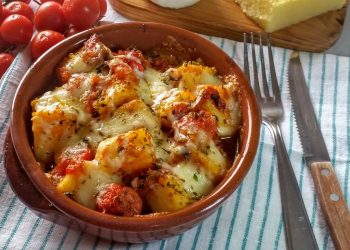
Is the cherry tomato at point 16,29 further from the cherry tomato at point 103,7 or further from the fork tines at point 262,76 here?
the fork tines at point 262,76

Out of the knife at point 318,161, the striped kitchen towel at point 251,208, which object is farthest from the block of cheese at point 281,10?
the striped kitchen towel at point 251,208

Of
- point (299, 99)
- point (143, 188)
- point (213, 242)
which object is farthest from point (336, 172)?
point (143, 188)

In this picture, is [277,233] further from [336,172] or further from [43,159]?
[43,159]

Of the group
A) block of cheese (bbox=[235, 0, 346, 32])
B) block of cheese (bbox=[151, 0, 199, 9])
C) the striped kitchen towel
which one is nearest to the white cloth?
the striped kitchen towel

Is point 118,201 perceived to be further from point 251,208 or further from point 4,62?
point 4,62

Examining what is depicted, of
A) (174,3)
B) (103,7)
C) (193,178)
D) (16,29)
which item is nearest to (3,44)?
(16,29)

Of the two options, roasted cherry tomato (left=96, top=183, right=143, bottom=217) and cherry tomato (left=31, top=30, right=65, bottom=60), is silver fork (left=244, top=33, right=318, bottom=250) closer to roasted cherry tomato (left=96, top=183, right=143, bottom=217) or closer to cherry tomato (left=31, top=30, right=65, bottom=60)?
roasted cherry tomato (left=96, top=183, right=143, bottom=217)
